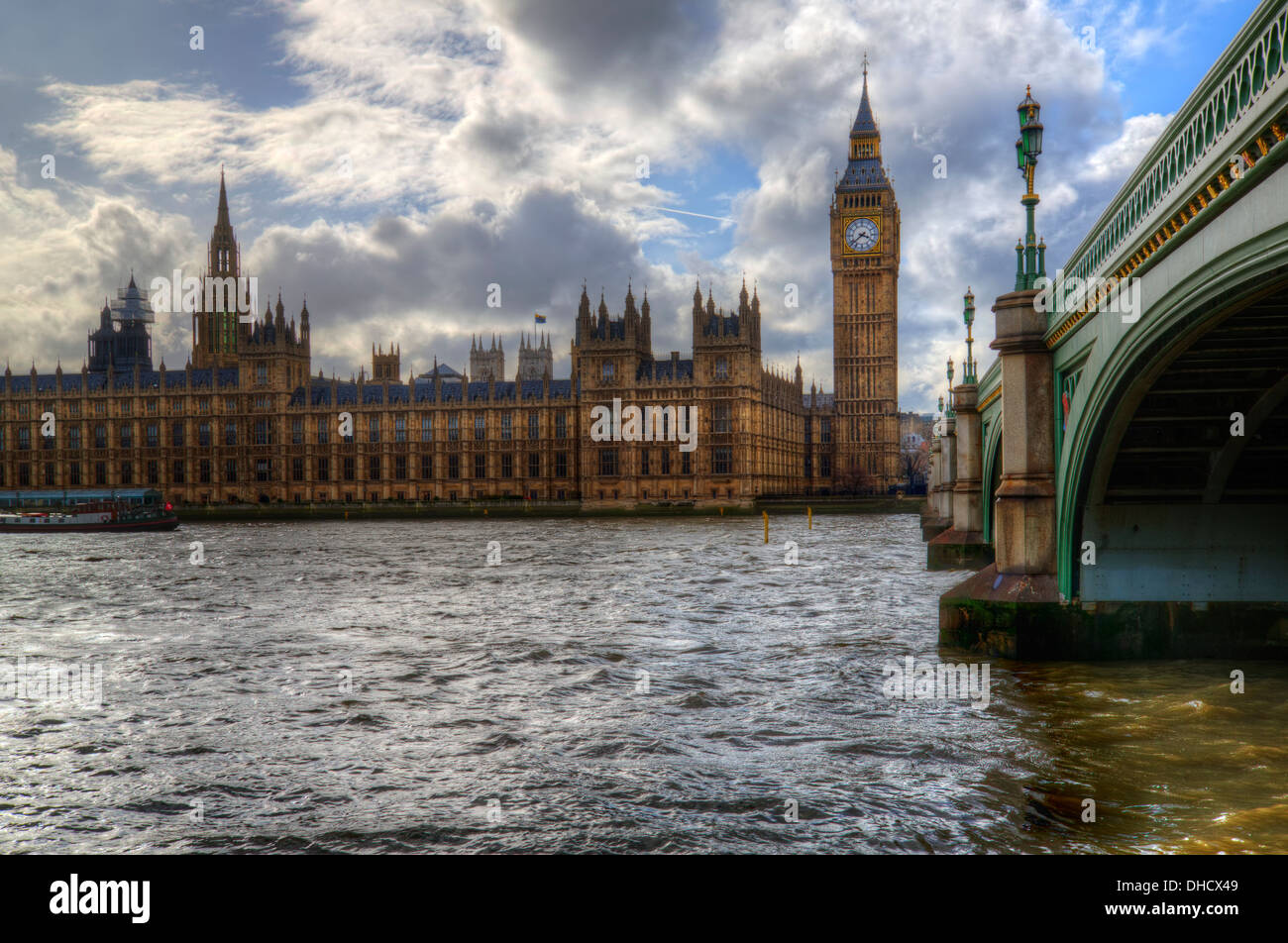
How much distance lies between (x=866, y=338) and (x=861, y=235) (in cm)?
1084

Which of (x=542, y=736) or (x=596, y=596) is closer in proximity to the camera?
(x=542, y=736)

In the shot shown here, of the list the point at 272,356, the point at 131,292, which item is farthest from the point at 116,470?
the point at 131,292

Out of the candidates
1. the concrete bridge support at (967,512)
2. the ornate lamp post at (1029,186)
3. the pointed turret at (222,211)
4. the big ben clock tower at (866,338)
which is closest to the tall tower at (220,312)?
the pointed turret at (222,211)

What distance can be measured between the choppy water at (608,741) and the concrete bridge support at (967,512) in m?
8.25

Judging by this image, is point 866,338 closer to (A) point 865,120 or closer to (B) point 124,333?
(A) point 865,120

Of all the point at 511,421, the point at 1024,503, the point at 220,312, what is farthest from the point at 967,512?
the point at 220,312

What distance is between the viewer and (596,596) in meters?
23.7

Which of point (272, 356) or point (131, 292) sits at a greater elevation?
point (131, 292)

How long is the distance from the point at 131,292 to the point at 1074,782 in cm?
12750

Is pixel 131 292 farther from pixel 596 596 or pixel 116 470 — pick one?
pixel 596 596

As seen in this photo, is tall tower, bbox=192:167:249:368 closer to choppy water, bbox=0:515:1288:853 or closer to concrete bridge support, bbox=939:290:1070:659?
choppy water, bbox=0:515:1288:853
